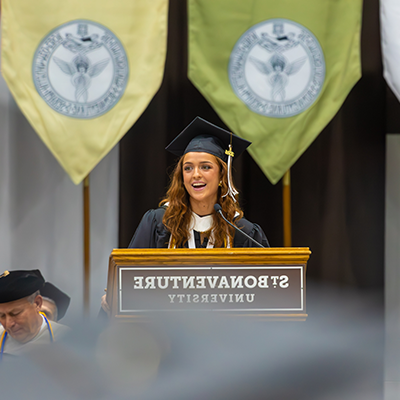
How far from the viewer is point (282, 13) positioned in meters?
2.50

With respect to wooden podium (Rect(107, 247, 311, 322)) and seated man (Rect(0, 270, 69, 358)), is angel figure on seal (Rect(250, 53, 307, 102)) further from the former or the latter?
wooden podium (Rect(107, 247, 311, 322))

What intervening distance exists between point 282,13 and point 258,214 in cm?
129

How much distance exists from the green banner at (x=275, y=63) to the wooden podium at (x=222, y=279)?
1.75 meters

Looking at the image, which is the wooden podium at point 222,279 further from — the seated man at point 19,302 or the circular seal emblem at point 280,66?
the circular seal emblem at point 280,66

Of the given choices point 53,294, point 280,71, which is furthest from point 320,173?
point 53,294

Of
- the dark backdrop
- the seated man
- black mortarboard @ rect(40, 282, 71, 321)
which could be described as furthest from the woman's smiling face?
the dark backdrop

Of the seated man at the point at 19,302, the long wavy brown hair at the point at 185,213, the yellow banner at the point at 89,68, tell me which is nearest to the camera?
the seated man at the point at 19,302

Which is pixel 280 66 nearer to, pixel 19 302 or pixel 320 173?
pixel 320 173

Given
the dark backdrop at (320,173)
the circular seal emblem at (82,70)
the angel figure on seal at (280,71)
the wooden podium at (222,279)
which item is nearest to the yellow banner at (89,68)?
the circular seal emblem at (82,70)

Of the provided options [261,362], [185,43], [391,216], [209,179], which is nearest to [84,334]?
[261,362]

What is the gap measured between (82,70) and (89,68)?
1.7 inches

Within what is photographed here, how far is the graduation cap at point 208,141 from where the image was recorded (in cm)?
161

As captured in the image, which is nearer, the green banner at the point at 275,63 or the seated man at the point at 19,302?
the seated man at the point at 19,302

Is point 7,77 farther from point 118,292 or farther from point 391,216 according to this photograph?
point 391,216
